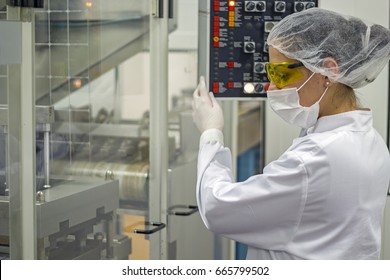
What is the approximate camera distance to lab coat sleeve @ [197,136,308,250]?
1.37 meters

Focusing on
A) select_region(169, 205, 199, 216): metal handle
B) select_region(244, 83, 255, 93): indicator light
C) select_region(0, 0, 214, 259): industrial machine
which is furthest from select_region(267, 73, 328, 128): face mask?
select_region(169, 205, 199, 216): metal handle

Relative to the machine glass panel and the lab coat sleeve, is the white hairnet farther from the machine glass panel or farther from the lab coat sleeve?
the machine glass panel

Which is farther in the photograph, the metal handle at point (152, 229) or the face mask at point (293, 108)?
the metal handle at point (152, 229)

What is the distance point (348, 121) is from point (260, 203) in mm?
273

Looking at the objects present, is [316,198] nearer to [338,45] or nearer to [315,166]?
[315,166]

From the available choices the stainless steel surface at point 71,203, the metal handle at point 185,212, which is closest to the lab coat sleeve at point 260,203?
the stainless steel surface at point 71,203

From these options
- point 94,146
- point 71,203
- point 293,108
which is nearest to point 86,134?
point 94,146

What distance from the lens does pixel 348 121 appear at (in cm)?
144

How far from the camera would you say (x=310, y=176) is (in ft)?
4.46

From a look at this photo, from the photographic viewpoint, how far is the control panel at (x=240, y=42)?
1772 mm

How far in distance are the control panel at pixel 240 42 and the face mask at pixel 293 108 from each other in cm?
25

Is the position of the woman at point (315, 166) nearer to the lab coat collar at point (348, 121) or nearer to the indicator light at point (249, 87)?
the lab coat collar at point (348, 121)

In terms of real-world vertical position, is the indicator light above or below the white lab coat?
above
